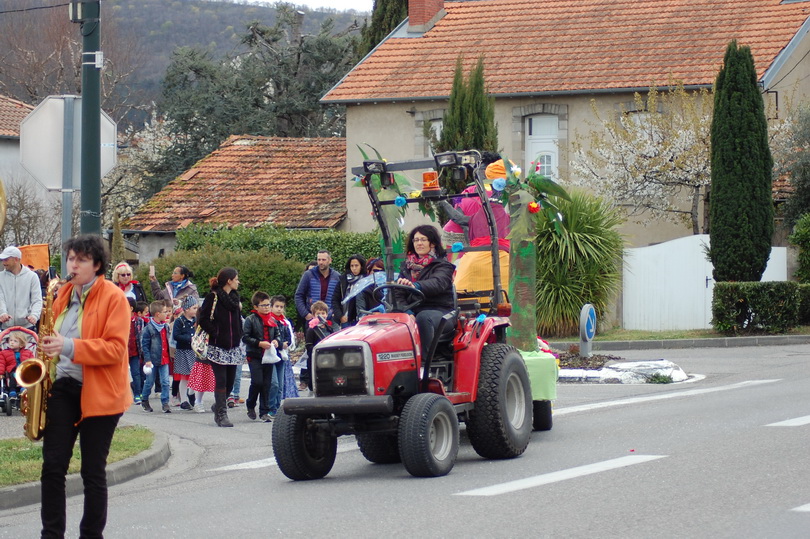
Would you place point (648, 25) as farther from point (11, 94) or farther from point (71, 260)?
point (11, 94)

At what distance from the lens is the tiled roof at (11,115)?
150 ft

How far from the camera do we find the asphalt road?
791 cm

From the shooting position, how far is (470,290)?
11812 millimetres

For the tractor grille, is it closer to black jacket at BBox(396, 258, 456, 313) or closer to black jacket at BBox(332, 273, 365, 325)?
black jacket at BBox(396, 258, 456, 313)

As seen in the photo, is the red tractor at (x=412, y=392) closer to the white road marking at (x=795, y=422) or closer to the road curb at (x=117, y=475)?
the road curb at (x=117, y=475)

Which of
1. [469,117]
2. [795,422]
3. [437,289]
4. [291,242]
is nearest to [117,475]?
[437,289]

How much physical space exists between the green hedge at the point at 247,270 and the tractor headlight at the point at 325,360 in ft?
55.7

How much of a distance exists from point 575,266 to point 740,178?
367 cm

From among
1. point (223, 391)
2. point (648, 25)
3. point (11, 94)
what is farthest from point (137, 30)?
point (223, 391)

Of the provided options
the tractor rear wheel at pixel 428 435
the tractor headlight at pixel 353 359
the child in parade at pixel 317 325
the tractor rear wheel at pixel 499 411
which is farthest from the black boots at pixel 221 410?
the tractor rear wheel at pixel 428 435

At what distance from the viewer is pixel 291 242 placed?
29906 millimetres

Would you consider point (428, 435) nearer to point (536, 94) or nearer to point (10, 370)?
point (10, 370)

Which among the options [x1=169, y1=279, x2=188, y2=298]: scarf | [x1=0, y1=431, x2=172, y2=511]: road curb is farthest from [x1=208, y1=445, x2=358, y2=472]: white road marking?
[x1=169, y1=279, x2=188, y2=298]: scarf

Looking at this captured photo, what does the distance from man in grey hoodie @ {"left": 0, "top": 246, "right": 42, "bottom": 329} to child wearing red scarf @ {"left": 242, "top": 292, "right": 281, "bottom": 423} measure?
2.32 metres
